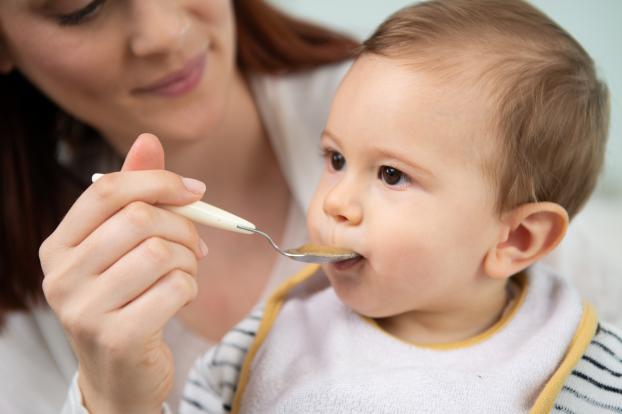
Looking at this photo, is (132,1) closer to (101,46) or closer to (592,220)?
(101,46)

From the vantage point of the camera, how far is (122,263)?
0.73 metres

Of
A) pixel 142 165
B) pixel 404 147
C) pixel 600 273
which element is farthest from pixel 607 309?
pixel 142 165

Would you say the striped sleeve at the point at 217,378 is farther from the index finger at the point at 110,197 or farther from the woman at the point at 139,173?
the index finger at the point at 110,197

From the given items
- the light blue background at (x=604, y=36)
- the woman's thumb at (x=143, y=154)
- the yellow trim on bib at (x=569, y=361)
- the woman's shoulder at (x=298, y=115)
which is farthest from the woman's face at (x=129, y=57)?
the yellow trim on bib at (x=569, y=361)

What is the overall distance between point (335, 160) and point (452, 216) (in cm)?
21

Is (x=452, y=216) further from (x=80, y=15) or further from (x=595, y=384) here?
(x=80, y=15)

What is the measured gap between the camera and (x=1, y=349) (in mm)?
1248

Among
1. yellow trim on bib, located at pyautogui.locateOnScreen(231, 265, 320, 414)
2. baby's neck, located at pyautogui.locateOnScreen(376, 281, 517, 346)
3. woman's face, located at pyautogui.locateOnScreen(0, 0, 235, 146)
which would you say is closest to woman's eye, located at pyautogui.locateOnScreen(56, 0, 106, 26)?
woman's face, located at pyautogui.locateOnScreen(0, 0, 235, 146)

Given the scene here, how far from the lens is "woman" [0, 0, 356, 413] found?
29.3 inches

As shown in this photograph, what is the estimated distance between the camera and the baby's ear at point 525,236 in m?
0.89

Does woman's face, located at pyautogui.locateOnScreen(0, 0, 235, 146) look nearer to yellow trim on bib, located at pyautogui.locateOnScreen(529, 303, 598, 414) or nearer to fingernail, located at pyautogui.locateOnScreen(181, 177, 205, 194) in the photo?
fingernail, located at pyautogui.locateOnScreen(181, 177, 205, 194)

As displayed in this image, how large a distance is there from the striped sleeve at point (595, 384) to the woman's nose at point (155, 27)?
88 cm

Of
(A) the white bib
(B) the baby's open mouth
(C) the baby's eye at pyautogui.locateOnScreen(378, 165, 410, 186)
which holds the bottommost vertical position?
(A) the white bib

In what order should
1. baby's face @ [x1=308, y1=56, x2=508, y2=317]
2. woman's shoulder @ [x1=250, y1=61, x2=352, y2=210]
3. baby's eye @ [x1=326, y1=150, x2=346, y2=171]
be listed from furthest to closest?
woman's shoulder @ [x1=250, y1=61, x2=352, y2=210], baby's eye @ [x1=326, y1=150, x2=346, y2=171], baby's face @ [x1=308, y1=56, x2=508, y2=317]
